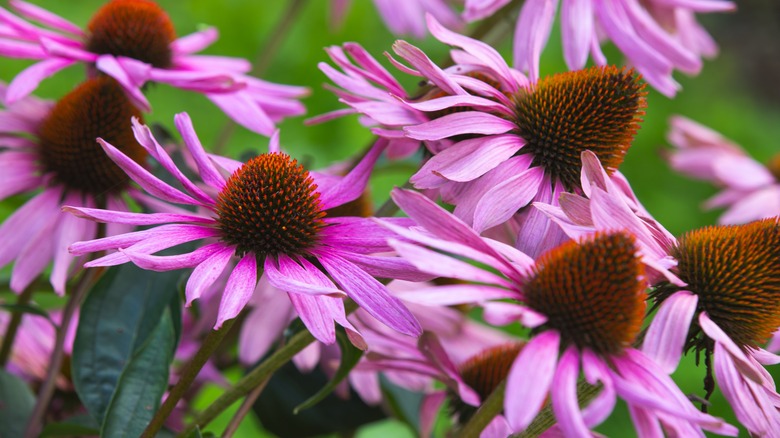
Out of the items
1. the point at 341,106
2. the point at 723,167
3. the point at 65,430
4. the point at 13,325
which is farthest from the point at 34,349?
the point at 341,106

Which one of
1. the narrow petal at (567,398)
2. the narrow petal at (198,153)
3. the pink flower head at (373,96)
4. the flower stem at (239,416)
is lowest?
the flower stem at (239,416)

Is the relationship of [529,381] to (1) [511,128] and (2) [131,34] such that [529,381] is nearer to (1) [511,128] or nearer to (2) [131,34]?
(1) [511,128]

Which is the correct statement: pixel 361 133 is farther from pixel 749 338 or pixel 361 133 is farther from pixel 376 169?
pixel 749 338

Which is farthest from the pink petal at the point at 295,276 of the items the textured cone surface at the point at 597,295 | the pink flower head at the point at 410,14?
the pink flower head at the point at 410,14

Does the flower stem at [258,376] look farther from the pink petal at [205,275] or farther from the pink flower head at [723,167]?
the pink flower head at [723,167]

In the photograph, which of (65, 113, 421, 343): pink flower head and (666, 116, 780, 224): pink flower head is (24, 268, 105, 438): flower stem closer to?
(65, 113, 421, 343): pink flower head

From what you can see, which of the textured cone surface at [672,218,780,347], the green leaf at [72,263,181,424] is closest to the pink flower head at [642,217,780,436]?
the textured cone surface at [672,218,780,347]
